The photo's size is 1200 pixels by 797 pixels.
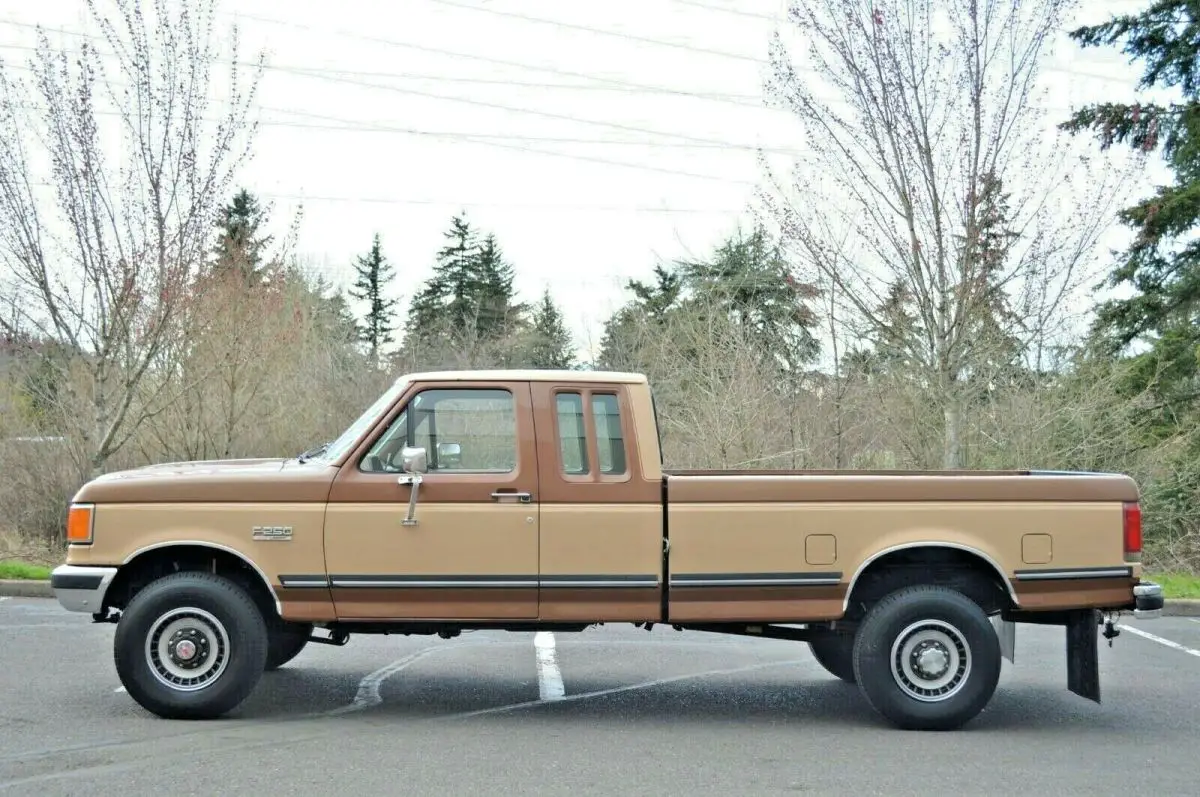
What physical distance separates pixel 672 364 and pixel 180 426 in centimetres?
805

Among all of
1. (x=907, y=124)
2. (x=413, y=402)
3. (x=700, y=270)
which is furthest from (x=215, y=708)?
(x=700, y=270)

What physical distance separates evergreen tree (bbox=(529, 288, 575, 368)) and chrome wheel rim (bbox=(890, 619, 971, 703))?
34.4 meters

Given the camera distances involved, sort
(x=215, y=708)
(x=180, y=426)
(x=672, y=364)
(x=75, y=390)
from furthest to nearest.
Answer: (x=672, y=364) → (x=180, y=426) → (x=75, y=390) → (x=215, y=708)

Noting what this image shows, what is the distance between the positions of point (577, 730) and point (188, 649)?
7.43 feet

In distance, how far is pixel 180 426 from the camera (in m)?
19.7

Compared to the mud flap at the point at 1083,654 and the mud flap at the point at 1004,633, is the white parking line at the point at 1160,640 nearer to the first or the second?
the mud flap at the point at 1083,654

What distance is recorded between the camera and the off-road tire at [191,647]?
24.1 ft

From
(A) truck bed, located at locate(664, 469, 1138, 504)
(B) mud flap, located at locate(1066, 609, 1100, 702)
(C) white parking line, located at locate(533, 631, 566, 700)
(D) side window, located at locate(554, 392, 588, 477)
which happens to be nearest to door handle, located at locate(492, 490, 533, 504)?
(D) side window, located at locate(554, 392, 588, 477)

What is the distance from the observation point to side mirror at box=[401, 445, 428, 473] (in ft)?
23.2

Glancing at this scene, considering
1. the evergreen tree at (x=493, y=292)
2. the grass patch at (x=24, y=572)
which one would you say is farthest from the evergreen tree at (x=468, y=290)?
the grass patch at (x=24, y=572)

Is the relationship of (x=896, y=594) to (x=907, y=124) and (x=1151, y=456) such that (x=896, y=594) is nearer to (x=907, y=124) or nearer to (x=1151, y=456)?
(x=907, y=124)

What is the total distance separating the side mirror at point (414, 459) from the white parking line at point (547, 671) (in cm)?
203

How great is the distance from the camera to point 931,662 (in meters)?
7.45

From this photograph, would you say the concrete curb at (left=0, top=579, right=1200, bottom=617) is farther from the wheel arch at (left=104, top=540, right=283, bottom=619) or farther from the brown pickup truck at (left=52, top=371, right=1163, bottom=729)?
the brown pickup truck at (left=52, top=371, right=1163, bottom=729)
